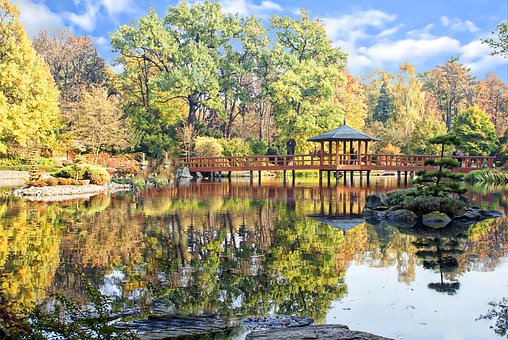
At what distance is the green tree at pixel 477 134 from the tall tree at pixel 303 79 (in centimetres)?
1017

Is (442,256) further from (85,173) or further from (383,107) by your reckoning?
(383,107)

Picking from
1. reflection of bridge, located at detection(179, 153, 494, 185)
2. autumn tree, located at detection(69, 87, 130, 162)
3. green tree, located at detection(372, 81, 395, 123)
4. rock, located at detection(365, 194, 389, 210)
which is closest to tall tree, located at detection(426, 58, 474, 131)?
green tree, located at detection(372, 81, 395, 123)

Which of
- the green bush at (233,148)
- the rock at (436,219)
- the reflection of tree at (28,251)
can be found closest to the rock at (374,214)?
the rock at (436,219)

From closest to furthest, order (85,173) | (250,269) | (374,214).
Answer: (250,269)
(374,214)
(85,173)

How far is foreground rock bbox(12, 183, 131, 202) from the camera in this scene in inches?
727

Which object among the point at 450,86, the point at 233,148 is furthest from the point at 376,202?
the point at 450,86

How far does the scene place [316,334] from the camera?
4.05m

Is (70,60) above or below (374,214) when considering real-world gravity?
above

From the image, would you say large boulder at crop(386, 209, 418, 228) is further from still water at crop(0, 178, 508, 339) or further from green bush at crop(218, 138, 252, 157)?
green bush at crop(218, 138, 252, 157)

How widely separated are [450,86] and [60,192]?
43.4 metres

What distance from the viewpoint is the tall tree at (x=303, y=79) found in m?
34.8

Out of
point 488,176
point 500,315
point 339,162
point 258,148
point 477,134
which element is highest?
point 477,134

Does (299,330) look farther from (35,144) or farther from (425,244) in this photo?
(35,144)

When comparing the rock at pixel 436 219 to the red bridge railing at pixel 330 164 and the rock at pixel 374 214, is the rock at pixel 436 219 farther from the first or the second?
the red bridge railing at pixel 330 164
